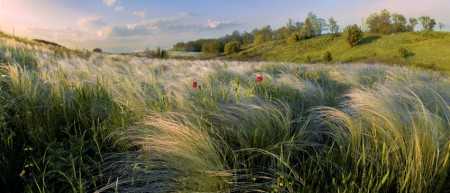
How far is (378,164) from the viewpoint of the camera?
6.50 feet

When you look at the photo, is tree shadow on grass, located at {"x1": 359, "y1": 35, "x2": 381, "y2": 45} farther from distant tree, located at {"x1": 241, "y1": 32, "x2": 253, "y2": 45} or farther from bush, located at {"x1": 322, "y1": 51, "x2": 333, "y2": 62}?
distant tree, located at {"x1": 241, "y1": 32, "x2": 253, "y2": 45}

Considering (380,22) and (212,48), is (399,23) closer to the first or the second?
(380,22)

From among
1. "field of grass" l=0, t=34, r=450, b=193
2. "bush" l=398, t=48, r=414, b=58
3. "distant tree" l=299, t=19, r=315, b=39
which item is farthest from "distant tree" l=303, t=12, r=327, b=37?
"field of grass" l=0, t=34, r=450, b=193

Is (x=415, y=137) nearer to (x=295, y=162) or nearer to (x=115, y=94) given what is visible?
(x=295, y=162)

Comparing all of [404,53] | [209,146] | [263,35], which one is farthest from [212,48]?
[209,146]

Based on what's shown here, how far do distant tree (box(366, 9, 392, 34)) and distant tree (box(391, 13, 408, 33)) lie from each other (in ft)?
3.21

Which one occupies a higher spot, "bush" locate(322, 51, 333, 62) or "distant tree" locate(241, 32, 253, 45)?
"distant tree" locate(241, 32, 253, 45)

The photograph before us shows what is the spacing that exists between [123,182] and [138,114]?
934mm

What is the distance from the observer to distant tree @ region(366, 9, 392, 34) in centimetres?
7636

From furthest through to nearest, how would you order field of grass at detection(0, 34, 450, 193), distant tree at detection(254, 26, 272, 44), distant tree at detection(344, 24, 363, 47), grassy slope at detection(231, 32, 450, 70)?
distant tree at detection(254, 26, 272, 44) → distant tree at detection(344, 24, 363, 47) → grassy slope at detection(231, 32, 450, 70) → field of grass at detection(0, 34, 450, 193)

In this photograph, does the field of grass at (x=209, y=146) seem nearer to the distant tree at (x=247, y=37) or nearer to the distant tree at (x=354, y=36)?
the distant tree at (x=354, y=36)

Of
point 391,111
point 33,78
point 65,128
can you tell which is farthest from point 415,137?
point 33,78

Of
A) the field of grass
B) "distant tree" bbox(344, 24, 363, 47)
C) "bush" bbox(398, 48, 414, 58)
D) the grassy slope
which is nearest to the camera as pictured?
the field of grass

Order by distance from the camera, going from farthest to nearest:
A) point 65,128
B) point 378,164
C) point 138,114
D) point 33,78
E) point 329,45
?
point 329,45 → point 33,78 → point 138,114 → point 65,128 → point 378,164
